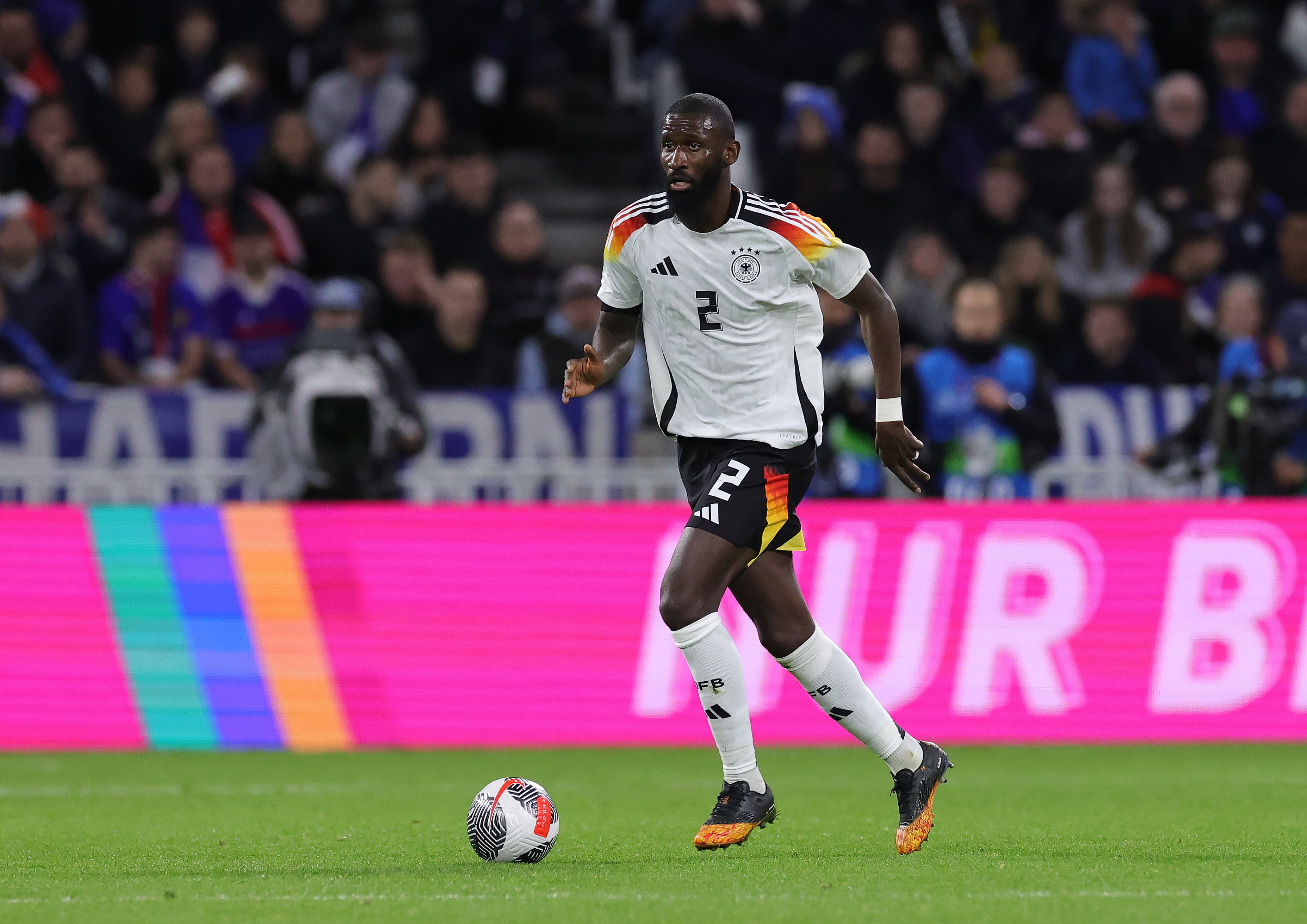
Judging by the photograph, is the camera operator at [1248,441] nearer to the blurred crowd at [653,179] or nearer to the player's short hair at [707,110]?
the blurred crowd at [653,179]

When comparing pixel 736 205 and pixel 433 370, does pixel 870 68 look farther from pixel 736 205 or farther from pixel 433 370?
pixel 736 205

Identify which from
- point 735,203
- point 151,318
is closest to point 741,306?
point 735,203

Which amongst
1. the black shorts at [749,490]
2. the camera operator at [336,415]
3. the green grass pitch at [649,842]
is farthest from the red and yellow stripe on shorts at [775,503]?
the camera operator at [336,415]

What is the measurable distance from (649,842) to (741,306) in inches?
72.3

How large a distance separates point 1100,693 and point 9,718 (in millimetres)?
5786

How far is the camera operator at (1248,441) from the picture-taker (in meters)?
11.9

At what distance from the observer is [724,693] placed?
6.49m

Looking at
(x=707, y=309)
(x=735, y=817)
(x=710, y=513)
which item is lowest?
(x=735, y=817)

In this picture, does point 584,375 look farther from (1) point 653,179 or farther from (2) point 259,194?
(1) point 653,179

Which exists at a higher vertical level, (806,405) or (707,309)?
(707,309)

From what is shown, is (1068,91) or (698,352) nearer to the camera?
(698,352)

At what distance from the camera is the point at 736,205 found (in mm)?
6535

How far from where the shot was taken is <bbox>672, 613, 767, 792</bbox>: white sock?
6434 millimetres

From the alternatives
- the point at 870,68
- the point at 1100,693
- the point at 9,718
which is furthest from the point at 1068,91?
the point at 9,718
